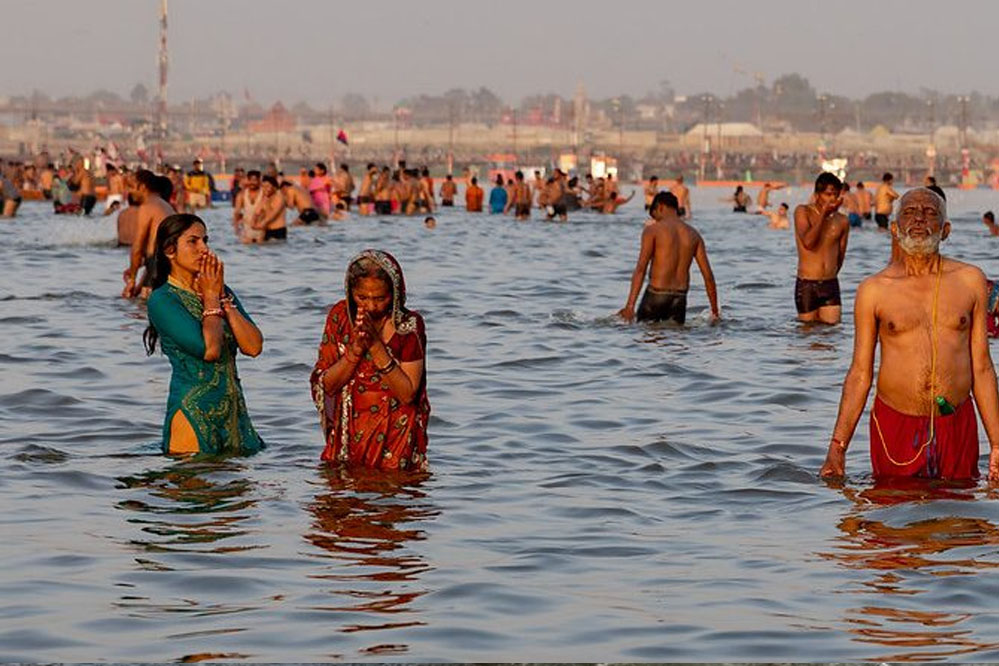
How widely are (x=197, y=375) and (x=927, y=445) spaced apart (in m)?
3.11

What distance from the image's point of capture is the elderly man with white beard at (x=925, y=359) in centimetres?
833

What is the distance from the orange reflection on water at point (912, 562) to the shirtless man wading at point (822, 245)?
7162 millimetres

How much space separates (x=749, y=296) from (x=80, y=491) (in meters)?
15.0

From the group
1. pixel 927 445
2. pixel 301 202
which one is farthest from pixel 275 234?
pixel 927 445

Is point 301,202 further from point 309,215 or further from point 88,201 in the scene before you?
point 88,201

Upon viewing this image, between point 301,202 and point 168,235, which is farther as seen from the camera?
point 301,202

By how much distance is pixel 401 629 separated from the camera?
653 cm

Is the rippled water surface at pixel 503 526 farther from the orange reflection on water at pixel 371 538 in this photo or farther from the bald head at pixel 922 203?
the bald head at pixel 922 203

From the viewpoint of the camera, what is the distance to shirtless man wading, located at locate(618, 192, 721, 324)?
1656 centimetres

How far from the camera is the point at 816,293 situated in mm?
17156

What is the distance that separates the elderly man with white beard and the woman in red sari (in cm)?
177

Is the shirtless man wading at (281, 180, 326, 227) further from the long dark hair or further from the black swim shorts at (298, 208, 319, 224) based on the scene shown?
the long dark hair

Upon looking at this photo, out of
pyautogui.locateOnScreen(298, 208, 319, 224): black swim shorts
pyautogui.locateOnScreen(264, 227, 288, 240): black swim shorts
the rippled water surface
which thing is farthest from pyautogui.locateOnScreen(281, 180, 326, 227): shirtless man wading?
the rippled water surface

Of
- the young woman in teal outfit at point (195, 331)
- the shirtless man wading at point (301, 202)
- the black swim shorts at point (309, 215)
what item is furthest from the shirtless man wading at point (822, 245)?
the black swim shorts at point (309, 215)
